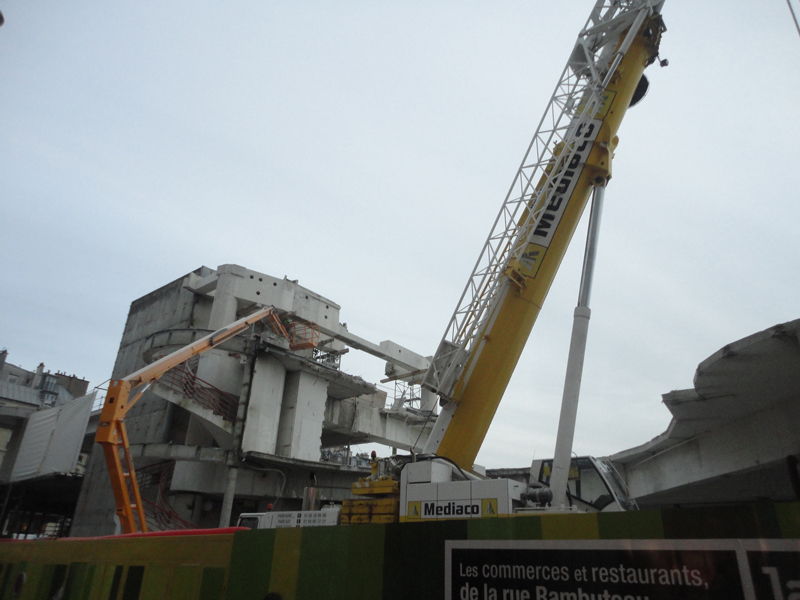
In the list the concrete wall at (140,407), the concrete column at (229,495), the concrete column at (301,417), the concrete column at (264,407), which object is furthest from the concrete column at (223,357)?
the concrete column at (229,495)

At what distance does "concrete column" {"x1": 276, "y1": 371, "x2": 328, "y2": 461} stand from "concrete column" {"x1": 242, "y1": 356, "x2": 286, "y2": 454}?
55 cm

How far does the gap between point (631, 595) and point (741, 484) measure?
13884mm

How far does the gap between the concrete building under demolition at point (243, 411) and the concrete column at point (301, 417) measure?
0.15 ft

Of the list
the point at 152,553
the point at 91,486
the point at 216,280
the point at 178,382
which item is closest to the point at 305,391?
the point at 178,382

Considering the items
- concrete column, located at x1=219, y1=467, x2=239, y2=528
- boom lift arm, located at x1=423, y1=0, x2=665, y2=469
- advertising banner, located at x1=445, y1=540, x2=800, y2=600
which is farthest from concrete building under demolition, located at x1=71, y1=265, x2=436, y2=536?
advertising banner, located at x1=445, y1=540, x2=800, y2=600

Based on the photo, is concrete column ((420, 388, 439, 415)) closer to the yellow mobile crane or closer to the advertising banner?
the yellow mobile crane

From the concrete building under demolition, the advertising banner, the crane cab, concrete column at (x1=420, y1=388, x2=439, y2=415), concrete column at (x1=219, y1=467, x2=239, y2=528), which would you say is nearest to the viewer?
the advertising banner

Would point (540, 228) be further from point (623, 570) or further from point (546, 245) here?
point (623, 570)

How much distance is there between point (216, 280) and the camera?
88.2ft

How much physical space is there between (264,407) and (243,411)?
103cm

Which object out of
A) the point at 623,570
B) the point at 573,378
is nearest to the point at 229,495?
the point at 573,378

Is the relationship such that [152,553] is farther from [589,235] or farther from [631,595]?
[589,235]

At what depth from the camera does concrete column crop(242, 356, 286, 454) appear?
71.4 ft

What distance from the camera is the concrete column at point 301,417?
23.6 metres
